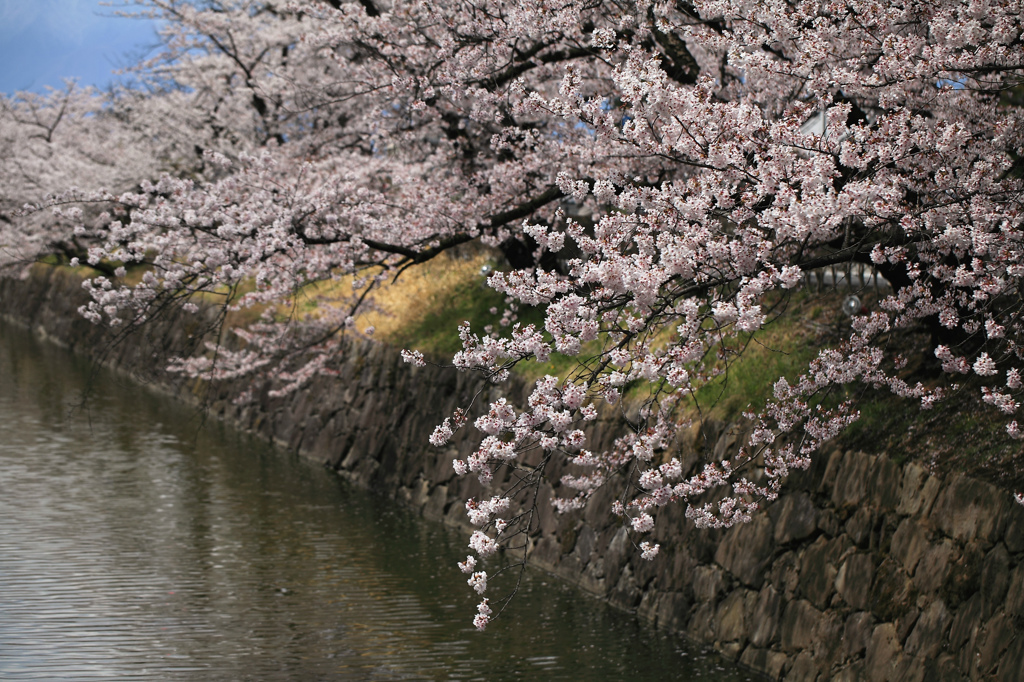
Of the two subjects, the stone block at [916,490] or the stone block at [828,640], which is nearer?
the stone block at [916,490]

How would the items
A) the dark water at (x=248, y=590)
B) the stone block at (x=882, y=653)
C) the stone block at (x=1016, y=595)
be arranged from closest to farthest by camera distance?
the stone block at (x=1016, y=595) → the stone block at (x=882, y=653) → the dark water at (x=248, y=590)

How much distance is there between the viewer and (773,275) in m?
5.89

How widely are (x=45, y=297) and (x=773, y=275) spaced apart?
33.1m

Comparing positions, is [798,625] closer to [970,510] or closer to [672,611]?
[672,611]

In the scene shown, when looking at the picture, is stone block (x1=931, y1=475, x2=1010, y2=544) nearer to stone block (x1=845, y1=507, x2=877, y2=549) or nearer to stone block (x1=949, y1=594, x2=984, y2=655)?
stone block (x1=949, y1=594, x2=984, y2=655)

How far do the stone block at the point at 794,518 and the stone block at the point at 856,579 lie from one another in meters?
0.50

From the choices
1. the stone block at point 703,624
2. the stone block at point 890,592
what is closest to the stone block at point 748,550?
the stone block at point 703,624

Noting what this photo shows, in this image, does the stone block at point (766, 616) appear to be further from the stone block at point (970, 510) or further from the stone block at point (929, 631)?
the stone block at point (970, 510)

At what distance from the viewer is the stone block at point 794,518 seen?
8.27 meters

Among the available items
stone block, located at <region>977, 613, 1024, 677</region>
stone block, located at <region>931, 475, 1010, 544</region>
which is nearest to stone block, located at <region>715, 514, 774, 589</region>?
stone block, located at <region>931, 475, 1010, 544</region>

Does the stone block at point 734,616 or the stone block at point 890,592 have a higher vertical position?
the stone block at point 890,592

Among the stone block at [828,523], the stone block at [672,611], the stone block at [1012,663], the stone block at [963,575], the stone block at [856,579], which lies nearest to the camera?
the stone block at [1012,663]

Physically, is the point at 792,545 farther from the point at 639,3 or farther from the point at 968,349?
the point at 639,3

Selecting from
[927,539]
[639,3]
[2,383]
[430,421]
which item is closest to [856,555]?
[927,539]
